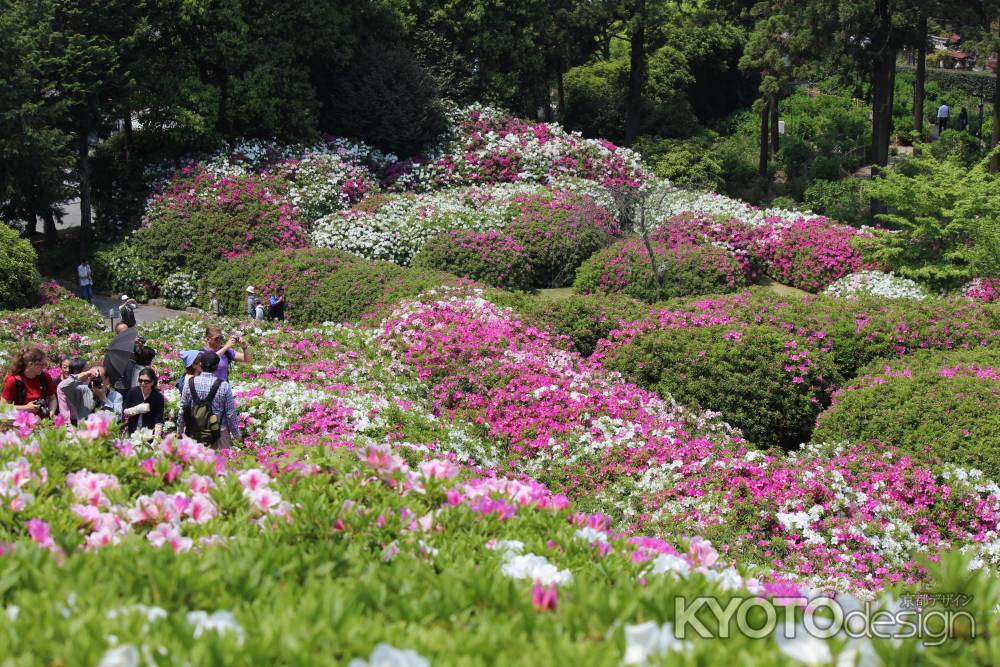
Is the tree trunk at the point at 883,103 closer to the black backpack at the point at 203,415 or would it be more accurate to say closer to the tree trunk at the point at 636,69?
the tree trunk at the point at 636,69

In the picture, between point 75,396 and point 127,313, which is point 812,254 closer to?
point 127,313

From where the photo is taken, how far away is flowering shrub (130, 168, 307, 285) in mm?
19000

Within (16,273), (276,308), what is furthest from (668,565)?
(16,273)

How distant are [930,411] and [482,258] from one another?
9911 mm

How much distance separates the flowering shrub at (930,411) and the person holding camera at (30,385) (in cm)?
734

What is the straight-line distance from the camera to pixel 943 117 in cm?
3170

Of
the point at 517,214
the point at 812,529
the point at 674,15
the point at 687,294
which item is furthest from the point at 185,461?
the point at 674,15

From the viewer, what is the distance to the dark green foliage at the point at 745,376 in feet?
34.6

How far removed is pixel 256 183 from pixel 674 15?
1514 centimetres

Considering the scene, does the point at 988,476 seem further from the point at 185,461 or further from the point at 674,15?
the point at 674,15

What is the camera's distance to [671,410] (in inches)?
409

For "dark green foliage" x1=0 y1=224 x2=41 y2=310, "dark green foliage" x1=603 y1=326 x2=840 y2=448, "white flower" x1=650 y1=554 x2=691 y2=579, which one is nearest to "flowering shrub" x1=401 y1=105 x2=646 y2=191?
"dark green foliage" x1=0 y1=224 x2=41 y2=310

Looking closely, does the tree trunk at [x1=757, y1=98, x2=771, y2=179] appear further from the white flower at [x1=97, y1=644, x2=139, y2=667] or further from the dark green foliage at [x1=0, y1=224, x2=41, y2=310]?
the white flower at [x1=97, y1=644, x2=139, y2=667]

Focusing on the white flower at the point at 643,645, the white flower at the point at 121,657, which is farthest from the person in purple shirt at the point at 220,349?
the white flower at the point at 643,645
